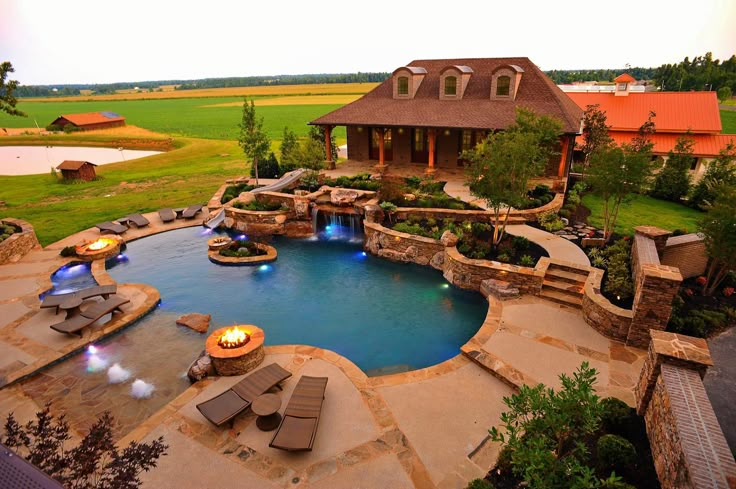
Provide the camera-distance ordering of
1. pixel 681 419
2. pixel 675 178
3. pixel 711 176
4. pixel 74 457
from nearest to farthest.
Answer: pixel 74 457
pixel 681 419
pixel 711 176
pixel 675 178

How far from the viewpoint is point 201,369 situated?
945 centimetres

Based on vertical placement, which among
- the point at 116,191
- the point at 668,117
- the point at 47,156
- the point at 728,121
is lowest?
the point at 116,191

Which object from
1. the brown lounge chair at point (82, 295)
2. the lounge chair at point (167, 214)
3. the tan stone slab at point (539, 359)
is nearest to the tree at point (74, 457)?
the tan stone slab at point (539, 359)

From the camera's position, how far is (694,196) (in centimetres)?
2066

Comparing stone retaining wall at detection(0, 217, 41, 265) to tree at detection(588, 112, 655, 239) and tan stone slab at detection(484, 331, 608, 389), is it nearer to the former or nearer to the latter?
tan stone slab at detection(484, 331, 608, 389)

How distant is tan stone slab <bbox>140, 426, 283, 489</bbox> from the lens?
6.73 m

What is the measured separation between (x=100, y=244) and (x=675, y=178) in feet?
97.6

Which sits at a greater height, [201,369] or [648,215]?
[648,215]

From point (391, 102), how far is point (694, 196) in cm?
1832

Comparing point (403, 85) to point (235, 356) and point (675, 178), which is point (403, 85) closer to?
point (675, 178)

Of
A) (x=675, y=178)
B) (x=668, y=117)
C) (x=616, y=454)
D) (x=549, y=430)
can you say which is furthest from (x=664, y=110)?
(x=549, y=430)

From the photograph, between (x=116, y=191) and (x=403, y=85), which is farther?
(x=403, y=85)

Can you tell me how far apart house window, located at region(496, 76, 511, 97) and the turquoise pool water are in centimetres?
1397

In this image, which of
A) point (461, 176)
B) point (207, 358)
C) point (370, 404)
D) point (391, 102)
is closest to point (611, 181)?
point (461, 176)
